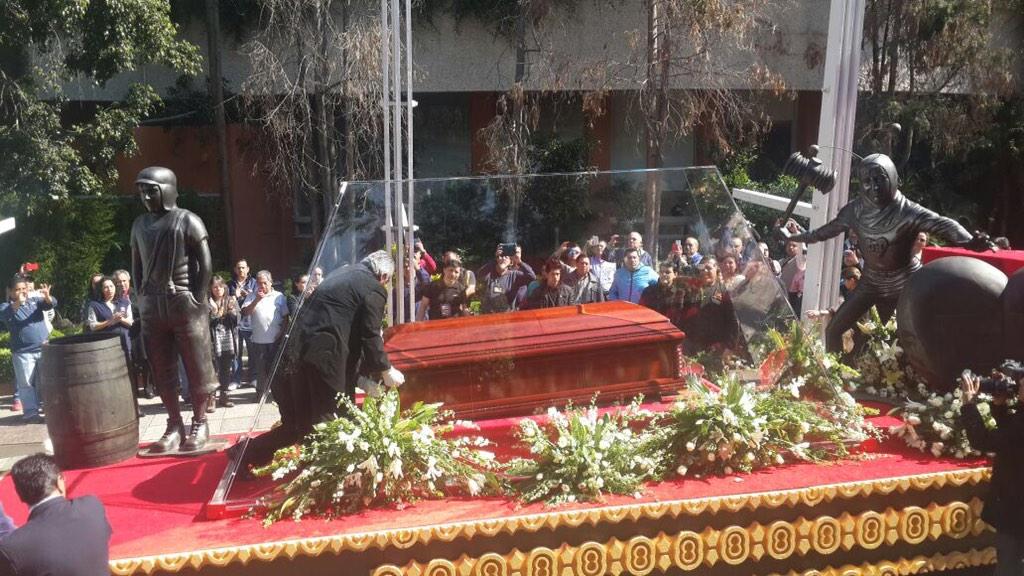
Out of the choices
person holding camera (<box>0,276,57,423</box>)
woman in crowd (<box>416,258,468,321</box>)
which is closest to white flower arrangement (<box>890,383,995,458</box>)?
woman in crowd (<box>416,258,468,321</box>)

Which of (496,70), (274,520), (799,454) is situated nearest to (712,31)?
(496,70)

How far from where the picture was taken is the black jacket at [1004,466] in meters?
3.71

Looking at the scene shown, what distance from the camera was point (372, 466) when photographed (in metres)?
3.78

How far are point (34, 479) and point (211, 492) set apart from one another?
120 cm

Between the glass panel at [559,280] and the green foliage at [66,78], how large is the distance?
7124mm

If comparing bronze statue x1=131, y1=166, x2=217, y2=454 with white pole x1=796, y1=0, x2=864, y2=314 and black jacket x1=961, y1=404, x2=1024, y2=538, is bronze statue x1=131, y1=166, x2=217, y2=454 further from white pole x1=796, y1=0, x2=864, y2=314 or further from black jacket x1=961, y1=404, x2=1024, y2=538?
white pole x1=796, y1=0, x2=864, y2=314

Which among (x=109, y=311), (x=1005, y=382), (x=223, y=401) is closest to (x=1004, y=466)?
(x=1005, y=382)

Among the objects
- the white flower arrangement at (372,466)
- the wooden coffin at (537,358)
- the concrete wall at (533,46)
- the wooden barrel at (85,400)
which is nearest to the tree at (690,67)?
the concrete wall at (533,46)

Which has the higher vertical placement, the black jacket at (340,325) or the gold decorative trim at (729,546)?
the black jacket at (340,325)

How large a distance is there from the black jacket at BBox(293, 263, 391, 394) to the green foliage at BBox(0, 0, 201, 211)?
24.2 ft

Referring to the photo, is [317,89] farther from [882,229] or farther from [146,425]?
[882,229]

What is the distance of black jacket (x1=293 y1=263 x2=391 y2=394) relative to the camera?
4031 millimetres

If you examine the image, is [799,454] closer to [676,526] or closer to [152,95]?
[676,526]

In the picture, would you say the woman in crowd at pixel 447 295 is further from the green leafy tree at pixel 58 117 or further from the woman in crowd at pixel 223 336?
the green leafy tree at pixel 58 117
